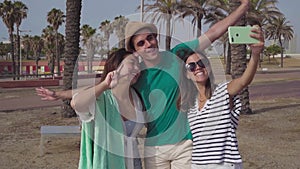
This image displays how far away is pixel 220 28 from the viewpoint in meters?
2.69

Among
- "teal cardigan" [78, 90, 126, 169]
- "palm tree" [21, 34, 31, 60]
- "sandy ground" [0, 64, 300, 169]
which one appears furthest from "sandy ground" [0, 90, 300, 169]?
"palm tree" [21, 34, 31, 60]

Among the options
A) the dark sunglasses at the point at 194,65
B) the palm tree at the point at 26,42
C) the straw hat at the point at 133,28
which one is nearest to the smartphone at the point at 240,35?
the dark sunglasses at the point at 194,65

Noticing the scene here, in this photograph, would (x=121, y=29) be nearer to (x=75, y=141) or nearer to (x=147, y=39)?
(x=147, y=39)

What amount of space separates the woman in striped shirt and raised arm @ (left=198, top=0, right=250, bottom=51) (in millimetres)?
236

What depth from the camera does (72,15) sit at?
1051cm

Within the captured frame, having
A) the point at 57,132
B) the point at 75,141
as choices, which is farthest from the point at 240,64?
the point at 57,132

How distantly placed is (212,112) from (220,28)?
2.20ft

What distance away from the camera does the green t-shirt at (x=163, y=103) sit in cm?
247

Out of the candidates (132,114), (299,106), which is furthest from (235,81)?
(299,106)

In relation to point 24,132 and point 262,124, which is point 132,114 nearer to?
point 24,132

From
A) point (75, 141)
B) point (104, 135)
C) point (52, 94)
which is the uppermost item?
point (52, 94)

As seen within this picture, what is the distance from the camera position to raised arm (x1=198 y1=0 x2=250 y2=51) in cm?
267

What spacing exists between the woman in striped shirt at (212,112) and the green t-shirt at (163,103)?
0.26ft

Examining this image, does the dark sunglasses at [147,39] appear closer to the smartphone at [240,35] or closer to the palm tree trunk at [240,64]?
the smartphone at [240,35]
